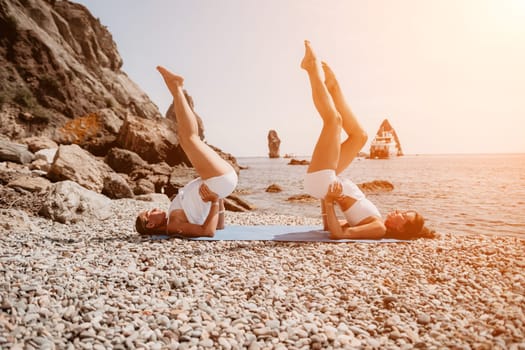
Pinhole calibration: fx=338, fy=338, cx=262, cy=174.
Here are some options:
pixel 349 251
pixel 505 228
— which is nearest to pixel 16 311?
pixel 349 251

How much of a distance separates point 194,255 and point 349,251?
2107 millimetres

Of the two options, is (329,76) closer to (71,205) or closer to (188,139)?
(188,139)

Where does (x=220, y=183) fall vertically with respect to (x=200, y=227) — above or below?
above

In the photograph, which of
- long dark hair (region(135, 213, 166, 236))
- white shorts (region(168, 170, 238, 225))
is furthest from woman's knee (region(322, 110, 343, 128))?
long dark hair (region(135, 213, 166, 236))

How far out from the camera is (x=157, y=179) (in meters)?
14.5

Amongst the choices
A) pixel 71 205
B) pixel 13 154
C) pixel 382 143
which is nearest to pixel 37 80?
pixel 13 154

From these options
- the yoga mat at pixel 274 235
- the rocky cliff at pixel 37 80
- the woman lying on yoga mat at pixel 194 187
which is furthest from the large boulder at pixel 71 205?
the rocky cliff at pixel 37 80

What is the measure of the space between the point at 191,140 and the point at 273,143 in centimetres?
11858

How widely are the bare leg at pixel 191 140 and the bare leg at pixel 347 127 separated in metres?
1.92

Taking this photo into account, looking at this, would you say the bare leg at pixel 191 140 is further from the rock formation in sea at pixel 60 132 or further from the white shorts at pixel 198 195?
the rock formation in sea at pixel 60 132

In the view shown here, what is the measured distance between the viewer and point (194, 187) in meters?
5.25

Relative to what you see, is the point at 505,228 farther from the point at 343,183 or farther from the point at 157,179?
the point at 157,179

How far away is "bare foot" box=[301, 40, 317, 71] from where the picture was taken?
5.06 m

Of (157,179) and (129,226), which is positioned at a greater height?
(157,179)
